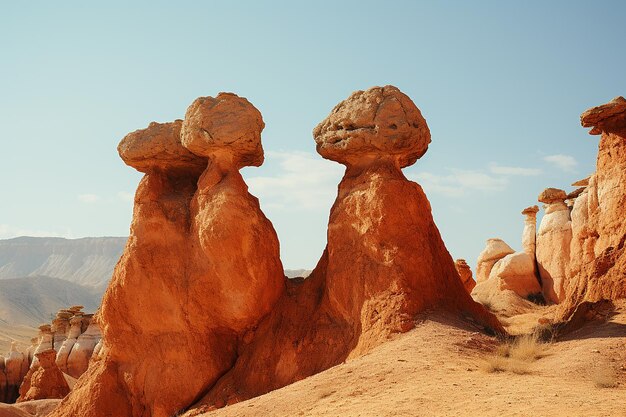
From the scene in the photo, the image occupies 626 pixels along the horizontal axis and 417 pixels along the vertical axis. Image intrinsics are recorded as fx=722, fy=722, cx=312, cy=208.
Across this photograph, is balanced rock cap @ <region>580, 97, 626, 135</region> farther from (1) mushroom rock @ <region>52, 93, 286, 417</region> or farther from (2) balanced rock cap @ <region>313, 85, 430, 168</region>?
(1) mushroom rock @ <region>52, 93, 286, 417</region>

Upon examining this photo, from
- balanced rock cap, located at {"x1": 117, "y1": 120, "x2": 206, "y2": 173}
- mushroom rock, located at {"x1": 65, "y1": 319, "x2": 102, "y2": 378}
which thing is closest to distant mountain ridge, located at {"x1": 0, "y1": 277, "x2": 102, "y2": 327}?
mushroom rock, located at {"x1": 65, "y1": 319, "x2": 102, "y2": 378}

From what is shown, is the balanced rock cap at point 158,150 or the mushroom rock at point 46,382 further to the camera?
the mushroom rock at point 46,382

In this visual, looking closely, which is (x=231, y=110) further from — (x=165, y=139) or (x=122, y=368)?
(x=122, y=368)

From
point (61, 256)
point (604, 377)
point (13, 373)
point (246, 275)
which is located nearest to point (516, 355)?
point (604, 377)

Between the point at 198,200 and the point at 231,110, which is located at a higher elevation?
the point at 231,110

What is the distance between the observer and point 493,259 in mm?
24688

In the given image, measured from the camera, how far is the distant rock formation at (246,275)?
1058 centimetres

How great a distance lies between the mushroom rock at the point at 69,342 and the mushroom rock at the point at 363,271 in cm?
1838

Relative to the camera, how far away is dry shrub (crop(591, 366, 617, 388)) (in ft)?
23.3

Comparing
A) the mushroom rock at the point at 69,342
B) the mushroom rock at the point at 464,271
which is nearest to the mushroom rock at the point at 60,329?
the mushroom rock at the point at 69,342

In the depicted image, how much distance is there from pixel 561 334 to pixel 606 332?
0.91m

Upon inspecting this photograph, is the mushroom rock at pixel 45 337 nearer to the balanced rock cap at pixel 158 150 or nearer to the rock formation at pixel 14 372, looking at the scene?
the rock formation at pixel 14 372

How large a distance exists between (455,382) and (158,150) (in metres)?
7.58

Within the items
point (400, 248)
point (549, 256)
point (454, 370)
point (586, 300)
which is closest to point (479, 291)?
point (549, 256)
